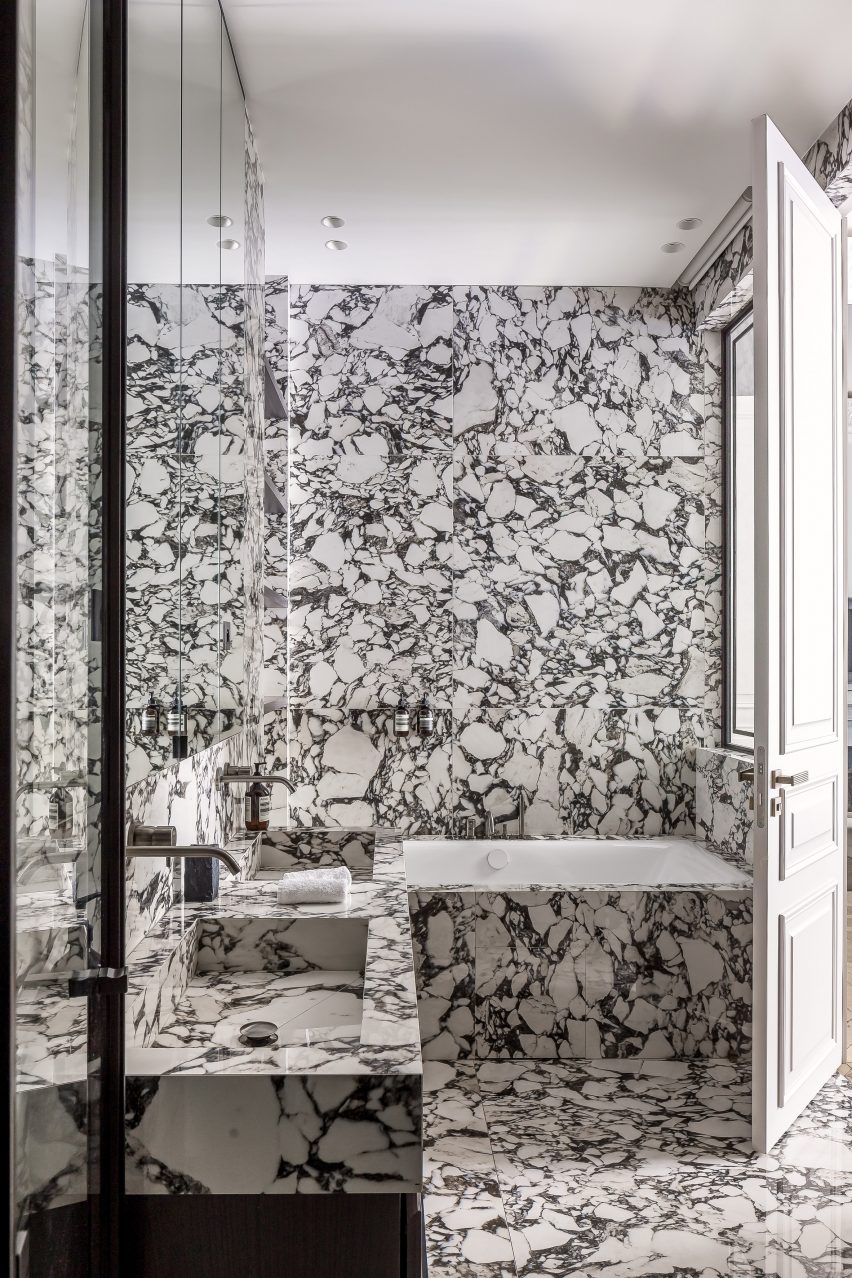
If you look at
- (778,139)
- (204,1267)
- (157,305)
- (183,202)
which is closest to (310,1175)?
(204,1267)

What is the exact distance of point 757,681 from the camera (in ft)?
8.19

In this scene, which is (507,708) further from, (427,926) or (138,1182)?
(138,1182)

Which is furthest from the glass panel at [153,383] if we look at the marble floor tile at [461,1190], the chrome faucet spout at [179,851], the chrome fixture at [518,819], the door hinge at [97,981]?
the chrome fixture at [518,819]

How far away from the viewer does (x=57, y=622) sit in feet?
2.80

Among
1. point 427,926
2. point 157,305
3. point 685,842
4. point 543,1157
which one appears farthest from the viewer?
point 685,842

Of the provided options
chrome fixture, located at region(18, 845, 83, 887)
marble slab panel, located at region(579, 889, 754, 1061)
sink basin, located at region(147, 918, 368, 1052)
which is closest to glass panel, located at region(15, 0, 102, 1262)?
chrome fixture, located at region(18, 845, 83, 887)

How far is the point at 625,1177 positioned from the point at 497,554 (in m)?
2.42

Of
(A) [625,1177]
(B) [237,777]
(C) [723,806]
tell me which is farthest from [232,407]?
(C) [723,806]

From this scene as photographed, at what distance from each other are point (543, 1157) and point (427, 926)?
0.83 m

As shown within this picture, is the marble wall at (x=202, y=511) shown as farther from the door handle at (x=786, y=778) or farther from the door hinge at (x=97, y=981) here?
the door handle at (x=786, y=778)

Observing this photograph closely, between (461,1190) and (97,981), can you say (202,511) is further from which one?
(461,1190)

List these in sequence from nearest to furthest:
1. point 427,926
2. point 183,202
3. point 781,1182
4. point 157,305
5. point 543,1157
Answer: point 157,305, point 183,202, point 781,1182, point 543,1157, point 427,926

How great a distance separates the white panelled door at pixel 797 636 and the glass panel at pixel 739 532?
1.07 m

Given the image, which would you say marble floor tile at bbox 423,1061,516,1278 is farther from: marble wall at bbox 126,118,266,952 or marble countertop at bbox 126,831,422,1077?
marble wall at bbox 126,118,266,952
